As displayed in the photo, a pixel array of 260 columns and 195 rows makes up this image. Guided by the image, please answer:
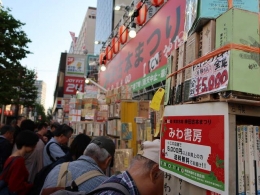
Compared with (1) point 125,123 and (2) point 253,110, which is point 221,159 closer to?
(2) point 253,110

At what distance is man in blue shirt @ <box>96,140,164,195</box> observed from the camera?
4.87 feet

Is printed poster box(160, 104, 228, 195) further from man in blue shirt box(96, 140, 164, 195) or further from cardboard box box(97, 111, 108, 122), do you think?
cardboard box box(97, 111, 108, 122)

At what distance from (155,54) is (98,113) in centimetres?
298

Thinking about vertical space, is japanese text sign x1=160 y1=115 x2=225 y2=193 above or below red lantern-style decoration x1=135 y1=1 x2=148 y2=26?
below

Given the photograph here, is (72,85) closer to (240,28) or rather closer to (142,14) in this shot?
(142,14)

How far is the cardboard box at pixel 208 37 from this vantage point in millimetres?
1286

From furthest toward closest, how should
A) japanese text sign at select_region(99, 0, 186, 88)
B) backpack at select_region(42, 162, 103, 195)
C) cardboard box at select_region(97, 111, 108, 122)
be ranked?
1. cardboard box at select_region(97, 111, 108, 122)
2. japanese text sign at select_region(99, 0, 186, 88)
3. backpack at select_region(42, 162, 103, 195)

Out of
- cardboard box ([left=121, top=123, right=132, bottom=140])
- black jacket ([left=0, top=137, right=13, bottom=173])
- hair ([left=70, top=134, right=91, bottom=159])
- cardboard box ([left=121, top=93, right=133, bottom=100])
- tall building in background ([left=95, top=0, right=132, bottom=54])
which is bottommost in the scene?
black jacket ([left=0, top=137, right=13, bottom=173])

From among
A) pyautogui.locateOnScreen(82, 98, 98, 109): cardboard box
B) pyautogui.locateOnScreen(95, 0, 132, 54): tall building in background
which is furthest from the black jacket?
pyautogui.locateOnScreen(95, 0, 132, 54): tall building in background

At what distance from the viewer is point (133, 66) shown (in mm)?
8336

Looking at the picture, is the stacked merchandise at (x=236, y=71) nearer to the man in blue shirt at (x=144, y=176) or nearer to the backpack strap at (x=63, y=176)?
the man in blue shirt at (x=144, y=176)

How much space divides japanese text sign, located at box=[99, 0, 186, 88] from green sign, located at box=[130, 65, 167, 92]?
12cm

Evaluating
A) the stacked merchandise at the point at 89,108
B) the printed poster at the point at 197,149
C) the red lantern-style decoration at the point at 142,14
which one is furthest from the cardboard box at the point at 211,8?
the stacked merchandise at the point at 89,108

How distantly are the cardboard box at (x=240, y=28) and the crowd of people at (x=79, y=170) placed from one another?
2.91 feet
